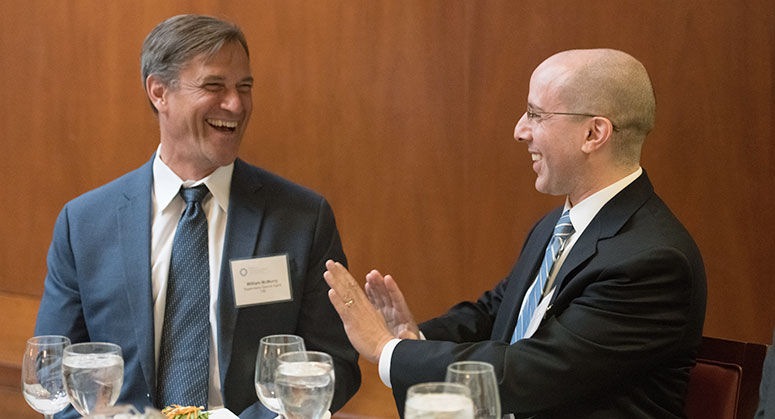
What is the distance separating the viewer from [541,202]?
3693mm

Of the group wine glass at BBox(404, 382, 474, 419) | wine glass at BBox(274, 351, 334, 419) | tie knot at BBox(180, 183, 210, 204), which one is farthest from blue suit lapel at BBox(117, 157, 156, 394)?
wine glass at BBox(404, 382, 474, 419)

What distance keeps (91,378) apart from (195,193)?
2.94ft

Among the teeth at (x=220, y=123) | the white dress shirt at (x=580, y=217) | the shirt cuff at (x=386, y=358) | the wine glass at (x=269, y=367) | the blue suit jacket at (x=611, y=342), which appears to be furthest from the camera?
the teeth at (x=220, y=123)

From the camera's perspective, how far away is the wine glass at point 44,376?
1800mm

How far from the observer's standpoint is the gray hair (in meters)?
2.52

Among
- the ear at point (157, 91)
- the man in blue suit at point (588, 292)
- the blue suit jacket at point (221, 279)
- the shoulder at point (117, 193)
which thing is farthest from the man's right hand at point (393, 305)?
the ear at point (157, 91)

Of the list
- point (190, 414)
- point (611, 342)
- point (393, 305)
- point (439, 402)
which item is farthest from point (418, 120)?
point (439, 402)

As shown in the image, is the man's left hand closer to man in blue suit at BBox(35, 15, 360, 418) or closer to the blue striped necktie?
man in blue suit at BBox(35, 15, 360, 418)

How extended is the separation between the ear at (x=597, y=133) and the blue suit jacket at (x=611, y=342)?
0.66 feet

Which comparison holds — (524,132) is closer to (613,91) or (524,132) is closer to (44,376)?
(613,91)

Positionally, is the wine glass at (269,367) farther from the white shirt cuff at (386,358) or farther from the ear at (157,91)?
the ear at (157,91)

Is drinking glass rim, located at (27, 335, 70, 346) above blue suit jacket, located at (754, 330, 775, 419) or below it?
above

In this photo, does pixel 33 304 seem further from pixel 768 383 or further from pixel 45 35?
pixel 768 383

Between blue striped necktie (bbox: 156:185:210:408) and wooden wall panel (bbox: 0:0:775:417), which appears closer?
blue striped necktie (bbox: 156:185:210:408)
